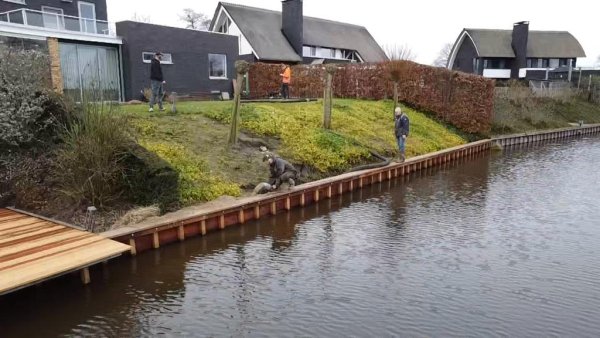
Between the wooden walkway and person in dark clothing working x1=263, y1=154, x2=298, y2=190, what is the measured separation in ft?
15.3

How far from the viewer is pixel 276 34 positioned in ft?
106

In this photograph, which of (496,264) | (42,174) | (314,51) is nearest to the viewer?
(496,264)

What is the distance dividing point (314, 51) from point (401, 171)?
70.6 ft

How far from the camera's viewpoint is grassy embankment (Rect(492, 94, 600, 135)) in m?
27.5

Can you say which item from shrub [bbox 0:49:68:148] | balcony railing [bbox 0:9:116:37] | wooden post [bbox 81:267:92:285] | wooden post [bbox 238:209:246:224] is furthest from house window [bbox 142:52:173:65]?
wooden post [bbox 81:267:92:285]

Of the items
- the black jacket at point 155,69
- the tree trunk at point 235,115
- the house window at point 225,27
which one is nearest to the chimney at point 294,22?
the house window at point 225,27

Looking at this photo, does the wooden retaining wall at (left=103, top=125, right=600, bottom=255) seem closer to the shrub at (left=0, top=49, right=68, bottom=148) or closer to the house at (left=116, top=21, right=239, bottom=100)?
the shrub at (left=0, top=49, right=68, bottom=148)

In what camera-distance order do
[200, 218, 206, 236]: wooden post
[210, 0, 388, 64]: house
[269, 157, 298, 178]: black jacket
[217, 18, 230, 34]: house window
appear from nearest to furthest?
[200, 218, 206, 236]: wooden post
[269, 157, 298, 178]: black jacket
[210, 0, 388, 64]: house
[217, 18, 230, 34]: house window

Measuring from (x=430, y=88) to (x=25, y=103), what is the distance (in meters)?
19.1

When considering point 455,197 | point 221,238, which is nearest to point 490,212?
point 455,197

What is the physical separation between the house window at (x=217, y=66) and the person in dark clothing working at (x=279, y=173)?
15247 millimetres

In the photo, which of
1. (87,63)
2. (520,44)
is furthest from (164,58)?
(520,44)

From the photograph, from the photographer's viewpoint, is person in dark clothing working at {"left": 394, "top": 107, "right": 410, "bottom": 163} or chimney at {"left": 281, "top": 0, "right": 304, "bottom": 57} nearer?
person in dark clothing working at {"left": 394, "top": 107, "right": 410, "bottom": 163}

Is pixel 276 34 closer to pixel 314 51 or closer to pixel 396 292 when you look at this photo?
pixel 314 51
